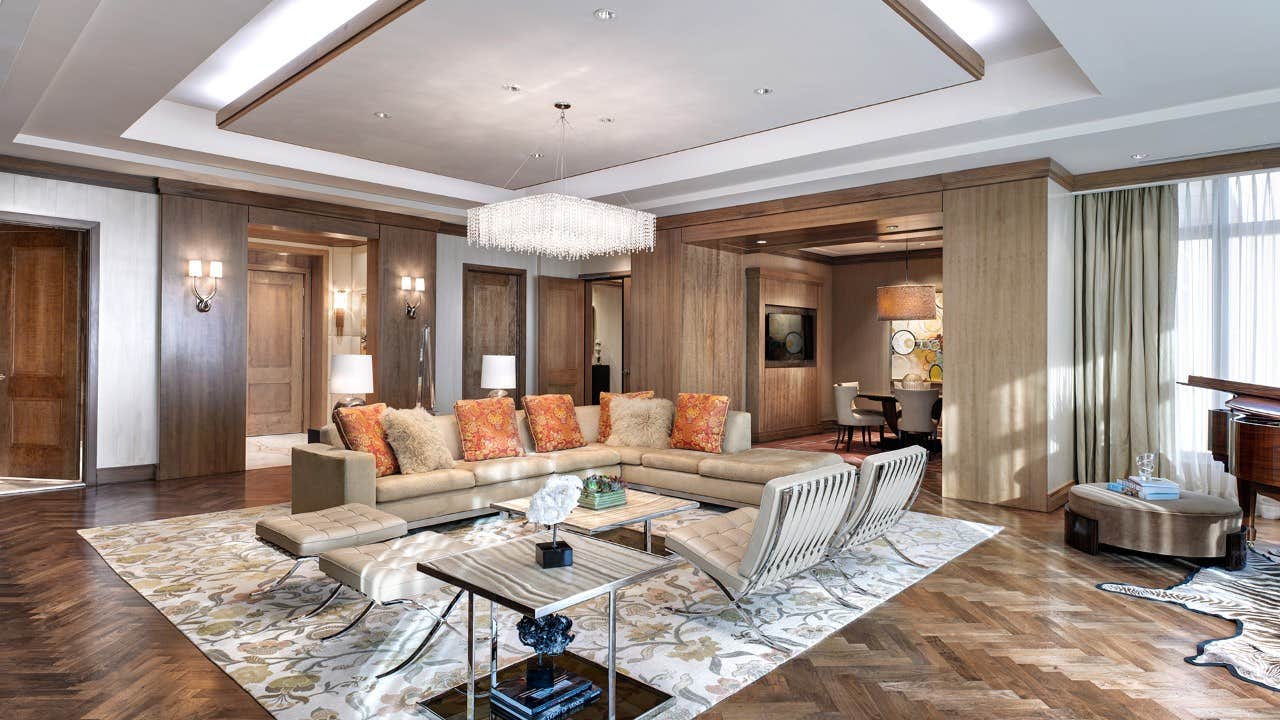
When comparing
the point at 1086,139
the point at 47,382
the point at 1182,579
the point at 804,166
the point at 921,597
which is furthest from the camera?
the point at 47,382

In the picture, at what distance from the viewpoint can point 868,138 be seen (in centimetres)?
551

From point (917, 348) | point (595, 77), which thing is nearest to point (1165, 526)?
point (595, 77)

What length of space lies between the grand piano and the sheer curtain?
1485 mm

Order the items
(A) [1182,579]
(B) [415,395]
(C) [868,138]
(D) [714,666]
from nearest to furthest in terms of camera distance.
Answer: (D) [714,666] < (A) [1182,579] < (C) [868,138] < (B) [415,395]

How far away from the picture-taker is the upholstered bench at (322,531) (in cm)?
334

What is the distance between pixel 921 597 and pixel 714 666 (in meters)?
1.42

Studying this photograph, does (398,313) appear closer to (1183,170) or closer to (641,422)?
(641,422)

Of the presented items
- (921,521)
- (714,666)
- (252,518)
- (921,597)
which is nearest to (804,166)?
(921,521)

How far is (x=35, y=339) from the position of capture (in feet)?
22.3

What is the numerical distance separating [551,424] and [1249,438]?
15.1ft

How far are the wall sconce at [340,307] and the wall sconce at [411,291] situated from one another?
2018 millimetres

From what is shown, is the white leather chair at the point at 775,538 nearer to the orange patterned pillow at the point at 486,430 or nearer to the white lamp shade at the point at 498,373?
the orange patterned pillow at the point at 486,430

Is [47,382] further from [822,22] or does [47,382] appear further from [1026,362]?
[1026,362]

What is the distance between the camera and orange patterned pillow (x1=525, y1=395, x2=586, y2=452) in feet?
19.7
